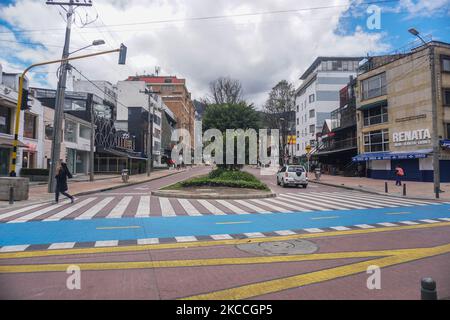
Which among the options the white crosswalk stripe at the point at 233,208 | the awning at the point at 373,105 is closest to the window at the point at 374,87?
the awning at the point at 373,105

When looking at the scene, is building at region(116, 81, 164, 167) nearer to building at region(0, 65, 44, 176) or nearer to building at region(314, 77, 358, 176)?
building at region(0, 65, 44, 176)

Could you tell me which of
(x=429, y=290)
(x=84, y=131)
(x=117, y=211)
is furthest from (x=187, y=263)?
(x=84, y=131)

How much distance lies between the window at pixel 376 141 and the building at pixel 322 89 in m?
24.0

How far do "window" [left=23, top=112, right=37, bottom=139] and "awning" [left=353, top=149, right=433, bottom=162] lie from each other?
34.2 meters

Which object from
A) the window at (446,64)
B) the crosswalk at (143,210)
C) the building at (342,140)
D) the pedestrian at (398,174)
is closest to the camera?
the crosswalk at (143,210)

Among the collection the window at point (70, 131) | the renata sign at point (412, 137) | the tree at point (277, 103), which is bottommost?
the renata sign at point (412, 137)

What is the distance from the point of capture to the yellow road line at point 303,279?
4355 mm

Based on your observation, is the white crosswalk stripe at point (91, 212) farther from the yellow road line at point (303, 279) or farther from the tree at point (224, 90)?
the tree at point (224, 90)

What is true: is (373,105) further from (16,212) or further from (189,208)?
(16,212)

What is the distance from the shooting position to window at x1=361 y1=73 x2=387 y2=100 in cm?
3488

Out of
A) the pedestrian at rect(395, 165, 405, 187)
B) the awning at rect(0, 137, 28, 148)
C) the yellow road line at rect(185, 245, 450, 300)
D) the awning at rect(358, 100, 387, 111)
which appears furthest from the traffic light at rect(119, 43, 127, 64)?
the awning at rect(358, 100, 387, 111)

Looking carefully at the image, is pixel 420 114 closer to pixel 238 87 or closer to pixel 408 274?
pixel 238 87

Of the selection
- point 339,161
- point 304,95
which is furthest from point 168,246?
point 304,95

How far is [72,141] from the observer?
122ft
